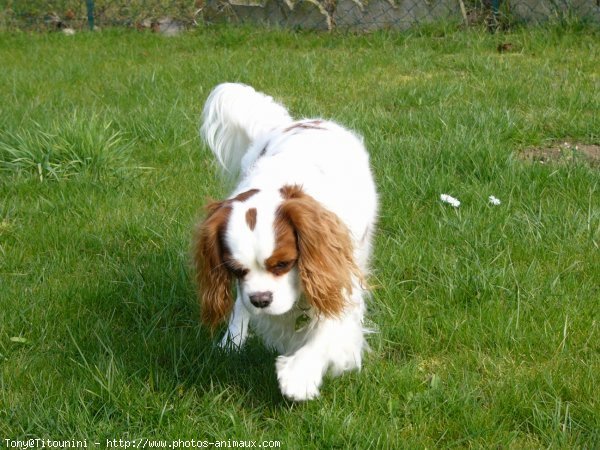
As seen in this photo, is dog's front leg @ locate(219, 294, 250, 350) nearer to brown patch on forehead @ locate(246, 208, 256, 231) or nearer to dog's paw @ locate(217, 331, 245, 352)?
dog's paw @ locate(217, 331, 245, 352)

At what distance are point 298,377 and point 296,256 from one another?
426mm

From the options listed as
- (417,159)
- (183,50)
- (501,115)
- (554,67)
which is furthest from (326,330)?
(183,50)

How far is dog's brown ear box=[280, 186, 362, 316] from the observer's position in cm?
281

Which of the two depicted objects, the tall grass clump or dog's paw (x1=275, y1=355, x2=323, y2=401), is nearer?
dog's paw (x1=275, y1=355, x2=323, y2=401)

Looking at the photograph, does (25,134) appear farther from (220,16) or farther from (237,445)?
(220,16)

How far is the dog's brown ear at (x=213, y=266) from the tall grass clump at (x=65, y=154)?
237cm

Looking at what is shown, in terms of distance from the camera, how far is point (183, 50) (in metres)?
9.16

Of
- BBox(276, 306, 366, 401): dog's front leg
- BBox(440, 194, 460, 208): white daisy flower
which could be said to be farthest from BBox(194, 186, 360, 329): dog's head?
BBox(440, 194, 460, 208): white daisy flower

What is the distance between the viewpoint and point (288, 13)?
32.0 ft

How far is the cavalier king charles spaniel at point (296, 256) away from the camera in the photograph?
9.21ft

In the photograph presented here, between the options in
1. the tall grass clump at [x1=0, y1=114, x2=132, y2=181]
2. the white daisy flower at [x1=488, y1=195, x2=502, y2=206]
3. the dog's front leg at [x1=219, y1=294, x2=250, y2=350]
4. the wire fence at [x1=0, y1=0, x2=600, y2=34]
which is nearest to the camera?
the dog's front leg at [x1=219, y1=294, x2=250, y2=350]

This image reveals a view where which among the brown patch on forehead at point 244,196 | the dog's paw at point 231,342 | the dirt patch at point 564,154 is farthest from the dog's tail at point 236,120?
the dirt patch at point 564,154

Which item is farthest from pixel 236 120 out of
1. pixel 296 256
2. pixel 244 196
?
pixel 296 256

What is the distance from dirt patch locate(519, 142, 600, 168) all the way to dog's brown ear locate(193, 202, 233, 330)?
8.55 ft
